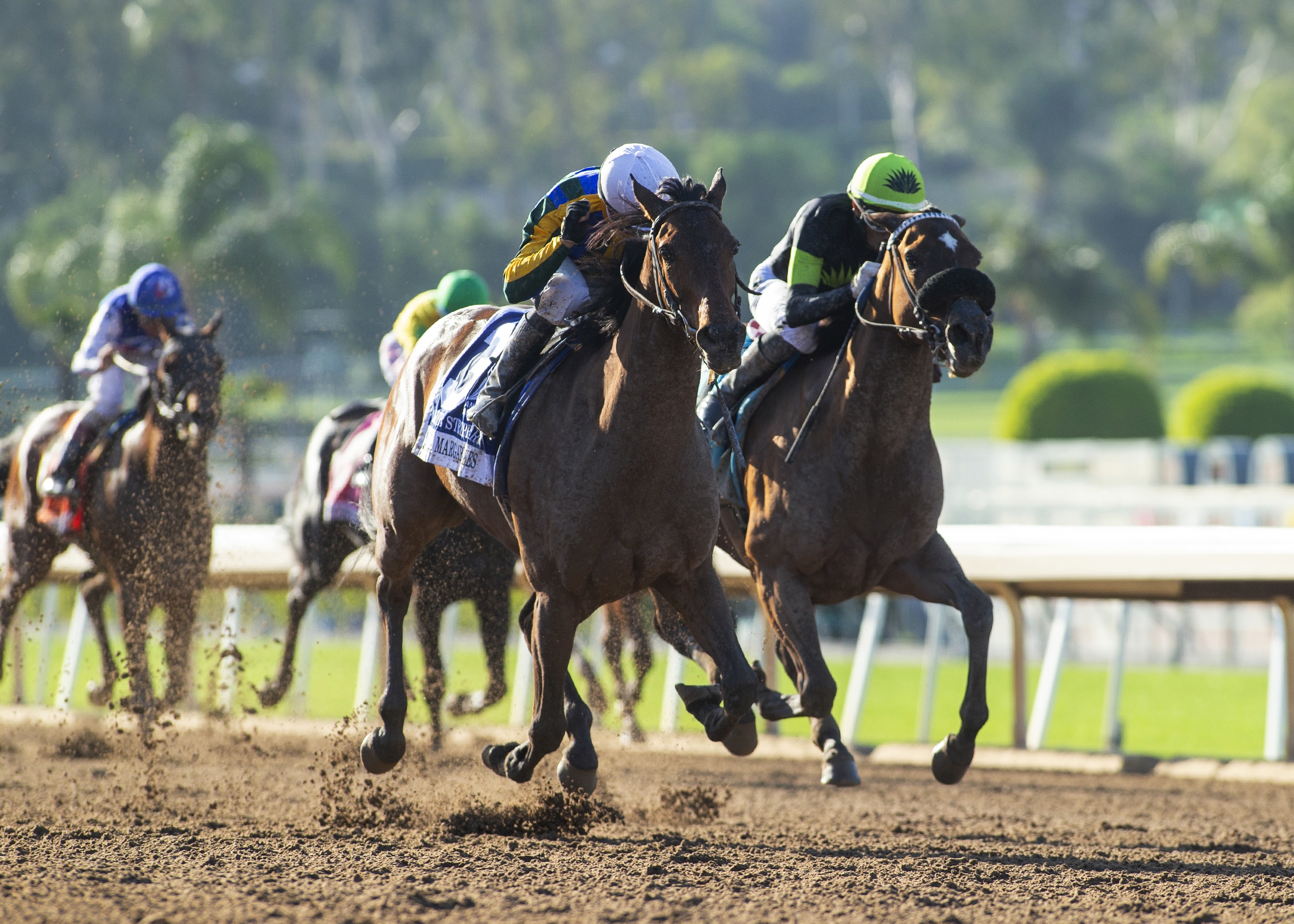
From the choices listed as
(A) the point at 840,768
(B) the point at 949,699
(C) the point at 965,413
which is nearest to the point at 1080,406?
(B) the point at 949,699

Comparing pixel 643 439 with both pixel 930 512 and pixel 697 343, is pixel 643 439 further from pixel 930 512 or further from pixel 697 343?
pixel 930 512

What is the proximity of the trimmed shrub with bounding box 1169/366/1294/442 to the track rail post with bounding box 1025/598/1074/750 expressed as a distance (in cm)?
1852

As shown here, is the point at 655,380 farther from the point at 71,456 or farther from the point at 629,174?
the point at 71,456

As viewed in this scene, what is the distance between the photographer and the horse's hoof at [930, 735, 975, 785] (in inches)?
191

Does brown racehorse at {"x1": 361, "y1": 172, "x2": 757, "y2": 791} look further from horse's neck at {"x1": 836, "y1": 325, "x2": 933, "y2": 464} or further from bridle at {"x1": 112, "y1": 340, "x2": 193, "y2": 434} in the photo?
bridle at {"x1": 112, "y1": 340, "x2": 193, "y2": 434}

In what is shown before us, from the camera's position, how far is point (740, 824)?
5375 mm

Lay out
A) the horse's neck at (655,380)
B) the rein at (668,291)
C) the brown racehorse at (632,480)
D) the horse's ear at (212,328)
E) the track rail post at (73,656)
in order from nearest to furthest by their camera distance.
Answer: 1. the rein at (668,291)
2. the brown racehorse at (632,480)
3. the horse's neck at (655,380)
4. the horse's ear at (212,328)
5. the track rail post at (73,656)

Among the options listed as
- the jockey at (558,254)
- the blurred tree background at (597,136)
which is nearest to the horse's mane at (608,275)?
the jockey at (558,254)

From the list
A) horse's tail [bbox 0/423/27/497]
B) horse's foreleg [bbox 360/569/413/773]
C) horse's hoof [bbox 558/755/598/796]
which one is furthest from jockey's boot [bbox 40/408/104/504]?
horse's hoof [bbox 558/755/598/796]

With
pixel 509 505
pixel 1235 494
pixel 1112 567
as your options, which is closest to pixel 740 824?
pixel 509 505

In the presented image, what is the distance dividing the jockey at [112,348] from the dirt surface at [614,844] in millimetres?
1266

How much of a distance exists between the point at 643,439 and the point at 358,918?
1462 mm

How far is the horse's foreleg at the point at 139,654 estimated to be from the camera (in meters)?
6.67

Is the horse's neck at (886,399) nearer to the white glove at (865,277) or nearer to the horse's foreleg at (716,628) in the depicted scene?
the white glove at (865,277)
